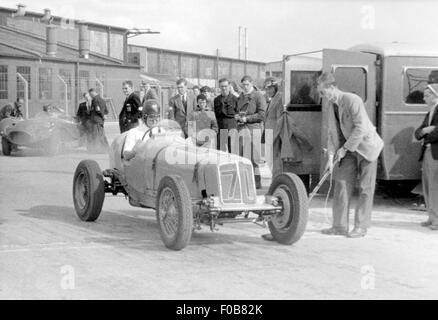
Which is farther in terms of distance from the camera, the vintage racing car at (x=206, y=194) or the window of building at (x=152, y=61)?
the window of building at (x=152, y=61)

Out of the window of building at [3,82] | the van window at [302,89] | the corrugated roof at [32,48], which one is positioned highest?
the corrugated roof at [32,48]

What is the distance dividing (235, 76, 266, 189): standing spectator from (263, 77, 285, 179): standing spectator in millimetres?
183

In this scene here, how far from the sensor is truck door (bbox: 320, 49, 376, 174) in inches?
395

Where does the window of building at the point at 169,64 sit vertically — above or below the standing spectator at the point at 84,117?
above

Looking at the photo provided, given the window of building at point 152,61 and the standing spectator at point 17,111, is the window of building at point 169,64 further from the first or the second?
the standing spectator at point 17,111

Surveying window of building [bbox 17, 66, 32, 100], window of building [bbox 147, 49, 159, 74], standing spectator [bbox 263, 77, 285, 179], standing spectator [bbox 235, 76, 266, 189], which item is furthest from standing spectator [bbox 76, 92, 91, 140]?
window of building [bbox 147, 49, 159, 74]

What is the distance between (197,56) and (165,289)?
215ft

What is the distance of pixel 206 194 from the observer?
7.32 metres

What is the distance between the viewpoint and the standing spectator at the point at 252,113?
11.7 metres

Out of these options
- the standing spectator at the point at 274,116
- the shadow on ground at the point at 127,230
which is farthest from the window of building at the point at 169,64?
the shadow on ground at the point at 127,230

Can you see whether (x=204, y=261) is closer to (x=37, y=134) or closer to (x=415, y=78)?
(x=415, y=78)

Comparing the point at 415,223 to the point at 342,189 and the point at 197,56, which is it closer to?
the point at 342,189

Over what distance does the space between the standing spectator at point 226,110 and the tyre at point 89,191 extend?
11.4 feet

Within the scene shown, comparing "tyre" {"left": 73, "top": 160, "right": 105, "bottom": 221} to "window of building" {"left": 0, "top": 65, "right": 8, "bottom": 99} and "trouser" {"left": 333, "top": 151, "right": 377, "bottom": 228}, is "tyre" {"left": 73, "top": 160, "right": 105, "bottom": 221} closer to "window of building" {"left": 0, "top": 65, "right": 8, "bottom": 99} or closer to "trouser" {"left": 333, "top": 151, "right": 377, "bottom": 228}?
"trouser" {"left": 333, "top": 151, "right": 377, "bottom": 228}
